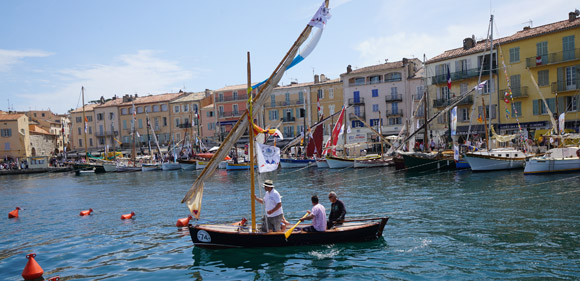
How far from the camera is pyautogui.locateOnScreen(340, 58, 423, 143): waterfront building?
75.2m

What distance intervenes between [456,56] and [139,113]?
68367mm

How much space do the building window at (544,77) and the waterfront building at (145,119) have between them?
229ft

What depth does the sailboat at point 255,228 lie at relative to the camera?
Answer: 14672mm

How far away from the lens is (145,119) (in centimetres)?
10250

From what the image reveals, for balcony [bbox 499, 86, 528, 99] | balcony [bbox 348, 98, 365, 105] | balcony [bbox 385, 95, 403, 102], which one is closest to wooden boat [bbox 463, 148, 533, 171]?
balcony [bbox 499, 86, 528, 99]

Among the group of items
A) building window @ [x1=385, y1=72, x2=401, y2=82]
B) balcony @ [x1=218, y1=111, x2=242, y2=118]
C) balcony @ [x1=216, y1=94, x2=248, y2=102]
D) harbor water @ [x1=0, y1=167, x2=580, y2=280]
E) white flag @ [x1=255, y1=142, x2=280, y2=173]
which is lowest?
harbor water @ [x1=0, y1=167, x2=580, y2=280]

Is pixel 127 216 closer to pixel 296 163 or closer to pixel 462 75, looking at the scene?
pixel 296 163

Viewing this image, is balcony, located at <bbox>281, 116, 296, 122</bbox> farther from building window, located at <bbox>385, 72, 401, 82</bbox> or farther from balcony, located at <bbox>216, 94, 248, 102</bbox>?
building window, located at <bbox>385, 72, 401, 82</bbox>

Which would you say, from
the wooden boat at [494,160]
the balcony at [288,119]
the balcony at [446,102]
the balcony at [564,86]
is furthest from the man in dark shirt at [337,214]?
the balcony at [288,119]

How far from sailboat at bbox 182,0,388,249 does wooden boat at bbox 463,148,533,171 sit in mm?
27054

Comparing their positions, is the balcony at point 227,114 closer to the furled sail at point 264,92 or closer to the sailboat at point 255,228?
the sailboat at point 255,228

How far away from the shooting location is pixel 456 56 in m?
64.1

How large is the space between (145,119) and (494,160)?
259 ft

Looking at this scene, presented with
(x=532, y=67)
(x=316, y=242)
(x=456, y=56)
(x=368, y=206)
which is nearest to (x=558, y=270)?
(x=316, y=242)
